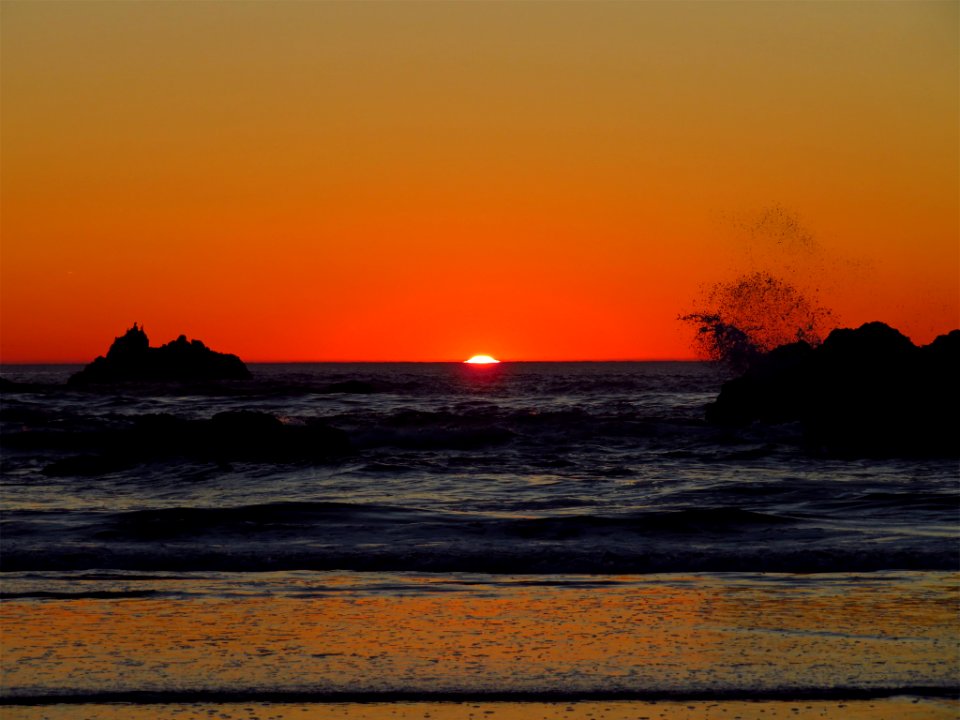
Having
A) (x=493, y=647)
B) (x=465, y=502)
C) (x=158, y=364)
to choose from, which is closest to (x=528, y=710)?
(x=493, y=647)

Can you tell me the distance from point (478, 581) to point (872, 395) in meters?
20.3

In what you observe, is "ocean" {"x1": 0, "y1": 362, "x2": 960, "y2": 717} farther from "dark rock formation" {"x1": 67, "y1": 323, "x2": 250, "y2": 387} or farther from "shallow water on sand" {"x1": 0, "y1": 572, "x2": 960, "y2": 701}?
"dark rock formation" {"x1": 67, "y1": 323, "x2": 250, "y2": 387}

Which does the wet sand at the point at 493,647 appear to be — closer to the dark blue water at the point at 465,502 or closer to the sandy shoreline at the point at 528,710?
the sandy shoreline at the point at 528,710

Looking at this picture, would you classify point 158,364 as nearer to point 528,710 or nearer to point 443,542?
point 443,542

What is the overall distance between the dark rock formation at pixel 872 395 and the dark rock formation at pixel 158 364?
227 feet

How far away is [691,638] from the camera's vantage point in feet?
23.3

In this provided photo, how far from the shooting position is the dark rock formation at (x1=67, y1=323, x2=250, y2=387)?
302ft

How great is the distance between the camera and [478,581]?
9438 millimetres

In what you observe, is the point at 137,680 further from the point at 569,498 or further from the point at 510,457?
the point at 510,457

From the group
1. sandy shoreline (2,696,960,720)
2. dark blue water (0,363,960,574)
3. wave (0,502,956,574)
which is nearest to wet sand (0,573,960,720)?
sandy shoreline (2,696,960,720)

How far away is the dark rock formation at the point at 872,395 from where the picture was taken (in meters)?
25.3

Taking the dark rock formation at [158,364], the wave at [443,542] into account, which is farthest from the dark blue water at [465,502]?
the dark rock formation at [158,364]

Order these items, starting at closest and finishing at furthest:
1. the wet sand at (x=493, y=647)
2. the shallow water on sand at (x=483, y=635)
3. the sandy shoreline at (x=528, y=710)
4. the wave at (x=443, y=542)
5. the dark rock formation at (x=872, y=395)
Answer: the sandy shoreline at (x=528, y=710) → the wet sand at (x=493, y=647) → the shallow water on sand at (x=483, y=635) → the wave at (x=443, y=542) → the dark rock formation at (x=872, y=395)

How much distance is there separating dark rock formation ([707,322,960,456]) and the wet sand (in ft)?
55.1
